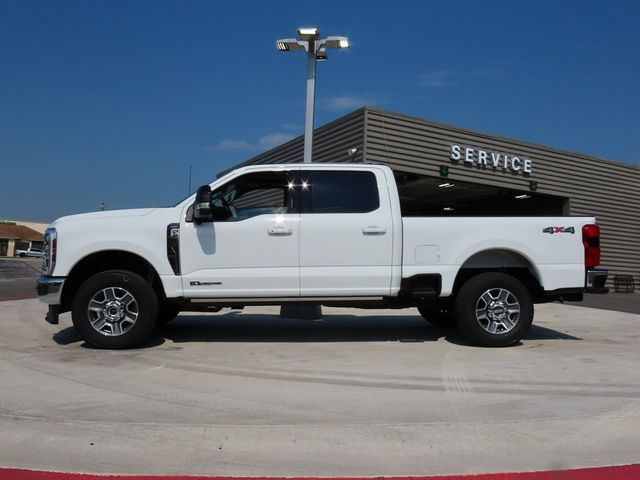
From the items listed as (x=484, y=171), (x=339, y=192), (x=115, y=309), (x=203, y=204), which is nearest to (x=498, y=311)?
(x=339, y=192)

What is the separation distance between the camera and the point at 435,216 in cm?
713

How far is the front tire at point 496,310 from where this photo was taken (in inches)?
276

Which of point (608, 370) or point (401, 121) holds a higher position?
point (401, 121)

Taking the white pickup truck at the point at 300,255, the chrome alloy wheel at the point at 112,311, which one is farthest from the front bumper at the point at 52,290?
the chrome alloy wheel at the point at 112,311

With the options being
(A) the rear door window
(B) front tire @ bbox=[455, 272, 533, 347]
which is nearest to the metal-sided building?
(B) front tire @ bbox=[455, 272, 533, 347]

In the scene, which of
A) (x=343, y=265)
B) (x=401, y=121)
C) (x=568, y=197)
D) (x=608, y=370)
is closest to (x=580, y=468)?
(x=608, y=370)

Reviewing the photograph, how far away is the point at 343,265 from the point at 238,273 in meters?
1.22

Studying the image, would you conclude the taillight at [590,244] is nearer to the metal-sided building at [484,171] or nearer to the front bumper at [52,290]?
the front bumper at [52,290]

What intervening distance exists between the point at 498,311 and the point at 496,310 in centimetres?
3

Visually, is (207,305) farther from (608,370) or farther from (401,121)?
(401,121)

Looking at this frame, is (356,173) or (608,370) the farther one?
(356,173)

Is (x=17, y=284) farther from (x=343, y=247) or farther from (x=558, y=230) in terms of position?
(x=558, y=230)

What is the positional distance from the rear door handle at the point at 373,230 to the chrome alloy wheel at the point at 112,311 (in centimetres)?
272

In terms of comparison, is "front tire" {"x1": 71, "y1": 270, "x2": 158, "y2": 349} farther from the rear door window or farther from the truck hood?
the rear door window
